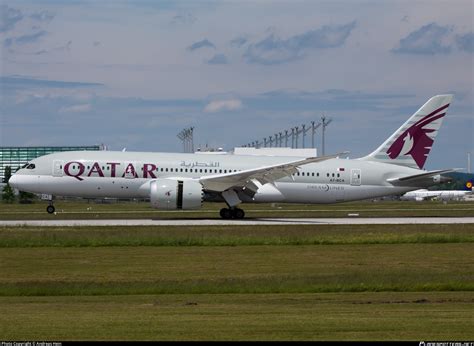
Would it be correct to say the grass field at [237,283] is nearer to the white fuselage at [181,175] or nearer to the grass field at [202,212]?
the white fuselage at [181,175]

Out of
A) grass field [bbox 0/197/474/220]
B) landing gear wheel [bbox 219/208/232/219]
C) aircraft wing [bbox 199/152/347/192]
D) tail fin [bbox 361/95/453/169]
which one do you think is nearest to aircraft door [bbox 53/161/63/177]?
grass field [bbox 0/197/474/220]

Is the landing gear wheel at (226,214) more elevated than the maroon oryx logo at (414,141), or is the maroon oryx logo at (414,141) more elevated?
the maroon oryx logo at (414,141)

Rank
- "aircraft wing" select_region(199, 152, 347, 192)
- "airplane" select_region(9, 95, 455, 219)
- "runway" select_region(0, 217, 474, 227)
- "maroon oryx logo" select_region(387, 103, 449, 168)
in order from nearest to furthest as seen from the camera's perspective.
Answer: "runway" select_region(0, 217, 474, 227), "aircraft wing" select_region(199, 152, 347, 192), "airplane" select_region(9, 95, 455, 219), "maroon oryx logo" select_region(387, 103, 449, 168)

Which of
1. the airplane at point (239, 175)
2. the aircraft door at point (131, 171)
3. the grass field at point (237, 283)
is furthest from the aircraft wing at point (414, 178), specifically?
the aircraft door at point (131, 171)

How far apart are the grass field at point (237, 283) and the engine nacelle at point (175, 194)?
4.99m

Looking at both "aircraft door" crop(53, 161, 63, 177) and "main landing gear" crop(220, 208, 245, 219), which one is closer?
"aircraft door" crop(53, 161, 63, 177)

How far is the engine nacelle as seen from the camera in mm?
46312

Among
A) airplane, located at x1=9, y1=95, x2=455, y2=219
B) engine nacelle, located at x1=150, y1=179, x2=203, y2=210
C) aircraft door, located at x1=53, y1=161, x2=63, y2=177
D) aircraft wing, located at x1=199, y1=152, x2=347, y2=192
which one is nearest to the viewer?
engine nacelle, located at x1=150, y1=179, x2=203, y2=210

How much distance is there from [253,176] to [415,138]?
10.9 m

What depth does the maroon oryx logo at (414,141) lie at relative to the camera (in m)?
52.6

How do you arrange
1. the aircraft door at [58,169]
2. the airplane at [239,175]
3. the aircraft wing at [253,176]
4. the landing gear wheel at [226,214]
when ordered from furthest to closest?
the landing gear wheel at [226,214]
the aircraft door at [58,169]
the airplane at [239,175]
the aircraft wing at [253,176]

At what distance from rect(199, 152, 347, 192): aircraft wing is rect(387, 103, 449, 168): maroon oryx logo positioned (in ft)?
22.0

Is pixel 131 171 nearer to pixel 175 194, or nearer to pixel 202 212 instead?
pixel 175 194

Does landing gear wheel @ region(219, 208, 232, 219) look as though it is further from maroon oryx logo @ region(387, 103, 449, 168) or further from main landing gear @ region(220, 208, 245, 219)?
maroon oryx logo @ region(387, 103, 449, 168)
